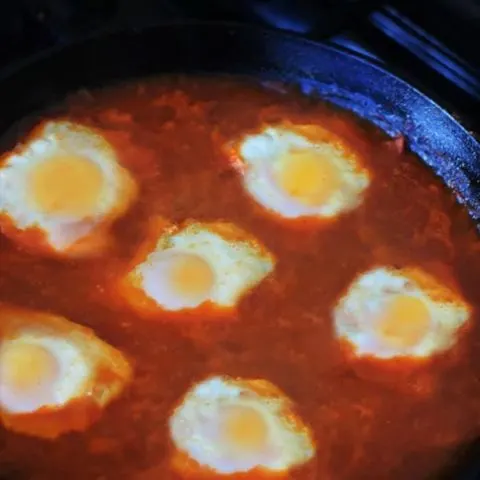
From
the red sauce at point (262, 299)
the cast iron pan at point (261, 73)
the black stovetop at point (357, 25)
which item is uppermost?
the black stovetop at point (357, 25)

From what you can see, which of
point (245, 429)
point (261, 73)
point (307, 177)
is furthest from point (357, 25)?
point (245, 429)

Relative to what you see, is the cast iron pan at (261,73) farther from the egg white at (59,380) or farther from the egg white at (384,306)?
the egg white at (59,380)

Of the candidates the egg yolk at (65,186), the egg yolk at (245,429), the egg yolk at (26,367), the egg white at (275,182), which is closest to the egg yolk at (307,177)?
the egg white at (275,182)

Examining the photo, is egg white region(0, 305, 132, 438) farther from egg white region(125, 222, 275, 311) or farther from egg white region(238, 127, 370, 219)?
egg white region(238, 127, 370, 219)

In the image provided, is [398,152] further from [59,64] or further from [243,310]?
[59,64]

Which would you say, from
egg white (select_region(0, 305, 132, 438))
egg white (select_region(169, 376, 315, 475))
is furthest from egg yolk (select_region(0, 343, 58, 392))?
egg white (select_region(169, 376, 315, 475))

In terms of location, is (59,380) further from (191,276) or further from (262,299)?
(262,299)

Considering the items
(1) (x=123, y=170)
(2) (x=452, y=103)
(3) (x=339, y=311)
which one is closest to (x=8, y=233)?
(1) (x=123, y=170)
